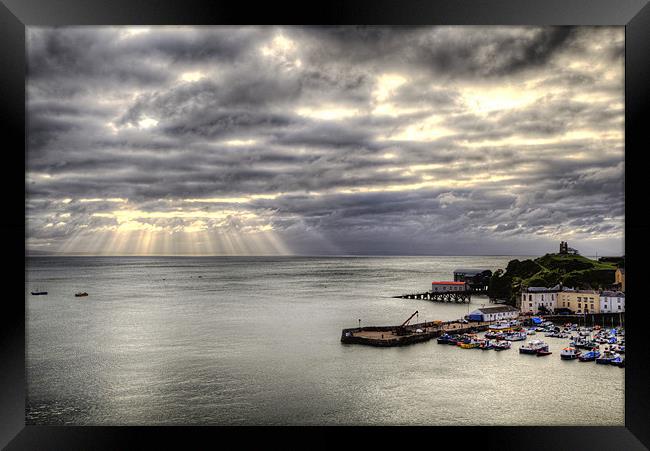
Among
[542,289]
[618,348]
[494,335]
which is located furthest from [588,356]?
[542,289]

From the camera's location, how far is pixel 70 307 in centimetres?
2139

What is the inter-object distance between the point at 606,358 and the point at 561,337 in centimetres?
236

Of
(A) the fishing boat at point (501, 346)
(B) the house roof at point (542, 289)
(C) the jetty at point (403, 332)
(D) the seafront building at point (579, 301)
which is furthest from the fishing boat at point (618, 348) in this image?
(B) the house roof at point (542, 289)

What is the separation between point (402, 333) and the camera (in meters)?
13.2

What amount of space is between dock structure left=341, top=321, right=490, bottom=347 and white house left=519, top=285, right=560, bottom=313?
6.89 ft

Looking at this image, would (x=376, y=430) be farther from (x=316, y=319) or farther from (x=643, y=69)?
(x=316, y=319)

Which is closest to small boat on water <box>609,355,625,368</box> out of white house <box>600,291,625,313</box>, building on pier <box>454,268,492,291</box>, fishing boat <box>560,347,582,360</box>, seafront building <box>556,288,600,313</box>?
fishing boat <box>560,347,582,360</box>

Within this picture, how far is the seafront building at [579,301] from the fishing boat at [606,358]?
397 centimetres

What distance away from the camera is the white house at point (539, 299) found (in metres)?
15.2

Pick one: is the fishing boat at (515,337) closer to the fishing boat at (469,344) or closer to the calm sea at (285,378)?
the calm sea at (285,378)

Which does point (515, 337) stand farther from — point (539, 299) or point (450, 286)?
point (450, 286)

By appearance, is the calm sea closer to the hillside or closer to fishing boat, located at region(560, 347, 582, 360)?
fishing boat, located at region(560, 347, 582, 360)

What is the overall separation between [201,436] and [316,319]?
13.6 m

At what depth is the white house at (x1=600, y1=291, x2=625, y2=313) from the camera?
546 inches
